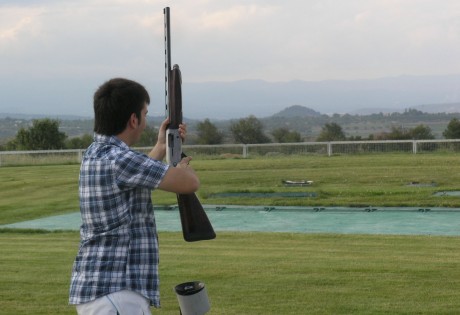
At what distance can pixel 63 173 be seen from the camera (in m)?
25.7

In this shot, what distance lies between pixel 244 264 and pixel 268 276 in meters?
0.75

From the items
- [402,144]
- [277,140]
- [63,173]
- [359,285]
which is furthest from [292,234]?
[277,140]

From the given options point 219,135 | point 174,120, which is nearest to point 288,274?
point 174,120

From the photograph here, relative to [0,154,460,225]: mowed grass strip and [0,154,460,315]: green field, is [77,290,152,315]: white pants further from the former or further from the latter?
[0,154,460,225]: mowed grass strip

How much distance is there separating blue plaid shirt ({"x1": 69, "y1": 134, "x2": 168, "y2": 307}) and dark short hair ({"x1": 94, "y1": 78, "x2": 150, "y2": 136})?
0.19 ft

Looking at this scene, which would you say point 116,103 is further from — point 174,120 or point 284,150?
point 284,150

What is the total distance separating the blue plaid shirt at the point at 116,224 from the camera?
12.4ft

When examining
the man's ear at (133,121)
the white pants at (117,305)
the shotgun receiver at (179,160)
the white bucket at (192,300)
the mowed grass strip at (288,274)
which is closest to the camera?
the white pants at (117,305)

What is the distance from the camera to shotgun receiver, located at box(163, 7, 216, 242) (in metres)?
4.07

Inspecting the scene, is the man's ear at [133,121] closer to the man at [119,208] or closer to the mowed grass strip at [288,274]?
the man at [119,208]

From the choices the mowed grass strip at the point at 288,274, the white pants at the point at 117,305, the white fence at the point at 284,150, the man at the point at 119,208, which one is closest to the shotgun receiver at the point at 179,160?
the man at the point at 119,208

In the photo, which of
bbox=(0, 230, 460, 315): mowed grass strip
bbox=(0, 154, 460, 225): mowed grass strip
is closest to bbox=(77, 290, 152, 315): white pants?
bbox=(0, 230, 460, 315): mowed grass strip

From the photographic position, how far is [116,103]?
151 inches

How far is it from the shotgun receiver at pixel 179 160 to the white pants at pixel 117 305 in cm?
42
